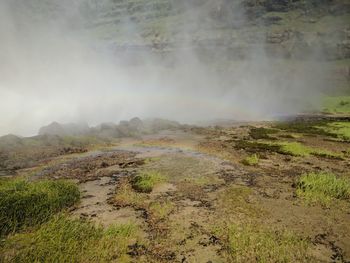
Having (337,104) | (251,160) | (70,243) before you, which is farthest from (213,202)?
(337,104)

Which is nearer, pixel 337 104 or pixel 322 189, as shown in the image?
pixel 322 189

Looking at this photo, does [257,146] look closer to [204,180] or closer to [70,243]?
[204,180]

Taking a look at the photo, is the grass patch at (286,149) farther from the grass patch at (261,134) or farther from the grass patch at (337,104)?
the grass patch at (337,104)

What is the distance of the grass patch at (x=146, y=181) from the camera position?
58.4 ft

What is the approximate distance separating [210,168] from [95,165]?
856 centimetres

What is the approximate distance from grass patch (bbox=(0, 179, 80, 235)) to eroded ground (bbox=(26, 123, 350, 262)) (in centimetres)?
91

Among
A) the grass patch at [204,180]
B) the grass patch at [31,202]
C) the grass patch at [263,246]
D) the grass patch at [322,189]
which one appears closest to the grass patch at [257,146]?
the grass patch at [204,180]

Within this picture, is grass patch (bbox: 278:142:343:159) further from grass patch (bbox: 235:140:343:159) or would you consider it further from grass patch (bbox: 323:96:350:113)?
grass patch (bbox: 323:96:350:113)

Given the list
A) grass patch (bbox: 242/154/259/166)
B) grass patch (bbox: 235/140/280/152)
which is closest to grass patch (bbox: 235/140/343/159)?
grass patch (bbox: 235/140/280/152)

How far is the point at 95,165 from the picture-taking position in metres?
24.2

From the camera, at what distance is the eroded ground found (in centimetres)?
1180

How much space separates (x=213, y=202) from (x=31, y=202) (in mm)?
8378

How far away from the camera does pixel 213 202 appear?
1612 cm

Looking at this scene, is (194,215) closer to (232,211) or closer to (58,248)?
(232,211)
